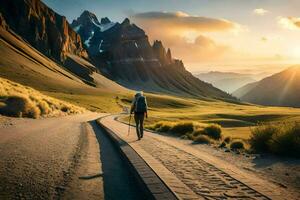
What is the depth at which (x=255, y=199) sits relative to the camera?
23.5 ft

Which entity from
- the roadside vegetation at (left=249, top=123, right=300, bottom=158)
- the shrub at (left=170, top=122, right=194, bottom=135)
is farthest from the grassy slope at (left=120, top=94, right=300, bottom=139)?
the roadside vegetation at (left=249, top=123, right=300, bottom=158)

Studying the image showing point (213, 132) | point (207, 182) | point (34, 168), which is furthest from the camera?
point (213, 132)

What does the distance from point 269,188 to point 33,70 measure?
529 feet

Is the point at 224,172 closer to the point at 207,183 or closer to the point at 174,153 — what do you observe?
the point at 207,183

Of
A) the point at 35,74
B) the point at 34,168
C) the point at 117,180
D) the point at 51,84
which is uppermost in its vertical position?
the point at 35,74

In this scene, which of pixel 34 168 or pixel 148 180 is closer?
pixel 148 180

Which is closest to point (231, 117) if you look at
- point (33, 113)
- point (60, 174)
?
point (33, 113)

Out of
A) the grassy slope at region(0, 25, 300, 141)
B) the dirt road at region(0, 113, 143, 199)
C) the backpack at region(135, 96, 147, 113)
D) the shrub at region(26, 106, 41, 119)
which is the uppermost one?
the grassy slope at region(0, 25, 300, 141)

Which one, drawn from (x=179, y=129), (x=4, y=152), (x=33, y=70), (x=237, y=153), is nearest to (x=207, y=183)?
(x=4, y=152)

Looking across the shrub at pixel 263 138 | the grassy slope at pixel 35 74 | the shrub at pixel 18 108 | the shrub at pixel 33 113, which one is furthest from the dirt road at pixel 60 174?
the grassy slope at pixel 35 74

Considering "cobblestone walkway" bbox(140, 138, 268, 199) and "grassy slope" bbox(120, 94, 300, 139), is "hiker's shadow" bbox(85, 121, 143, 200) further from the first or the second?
"grassy slope" bbox(120, 94, 300, 139)

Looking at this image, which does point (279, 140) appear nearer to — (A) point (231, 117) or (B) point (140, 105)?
(B) point (140, 105)

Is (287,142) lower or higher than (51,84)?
lower

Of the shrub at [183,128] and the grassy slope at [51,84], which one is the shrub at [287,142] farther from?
the grassy slope at [51,84]
